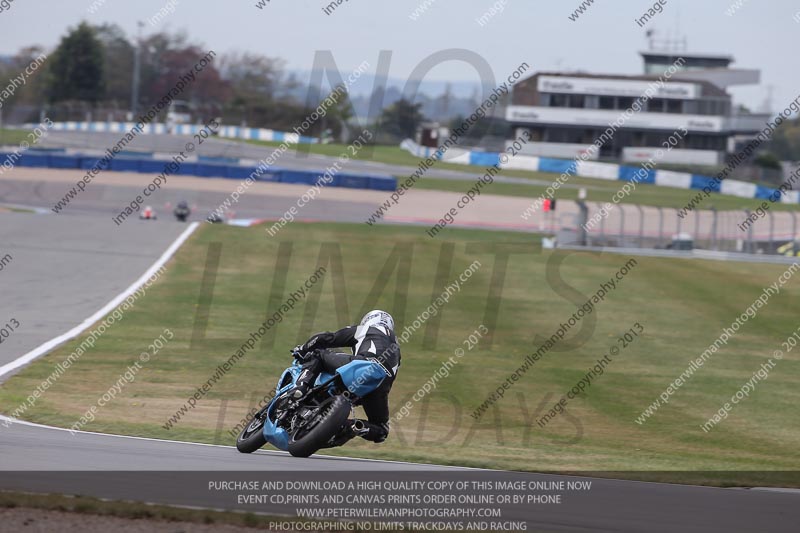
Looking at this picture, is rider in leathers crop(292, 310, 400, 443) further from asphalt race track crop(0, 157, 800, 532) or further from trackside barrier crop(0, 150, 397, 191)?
trackside barrier crop(0, 150, 397, 191)

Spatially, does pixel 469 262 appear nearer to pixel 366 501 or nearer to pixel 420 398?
pixel 420 398

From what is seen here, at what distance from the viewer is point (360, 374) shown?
28.4 feet

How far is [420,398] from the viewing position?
14.2 m

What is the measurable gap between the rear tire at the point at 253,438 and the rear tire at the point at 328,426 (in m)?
0.71

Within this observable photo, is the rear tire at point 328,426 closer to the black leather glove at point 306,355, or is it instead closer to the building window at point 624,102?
the black leather glove at point 306,355

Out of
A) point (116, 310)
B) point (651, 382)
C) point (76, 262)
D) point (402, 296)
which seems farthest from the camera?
point (76, 262)

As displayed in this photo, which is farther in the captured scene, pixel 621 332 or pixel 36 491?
pixel 621 332

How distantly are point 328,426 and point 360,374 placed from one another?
0.53m

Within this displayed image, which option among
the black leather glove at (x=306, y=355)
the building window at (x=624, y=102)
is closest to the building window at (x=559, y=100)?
the building window at (x=624, y=102)

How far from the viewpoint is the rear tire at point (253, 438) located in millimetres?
9297

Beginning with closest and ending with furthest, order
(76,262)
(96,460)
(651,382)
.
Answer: (96,460), (651,382), (76,262)

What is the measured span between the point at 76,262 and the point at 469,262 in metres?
11.4

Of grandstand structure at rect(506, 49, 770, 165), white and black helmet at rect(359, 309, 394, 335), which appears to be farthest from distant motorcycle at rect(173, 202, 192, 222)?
grandstand structure at rect(506, 49, 770, 165)

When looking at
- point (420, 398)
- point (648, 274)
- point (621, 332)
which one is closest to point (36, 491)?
point (420, 398)
